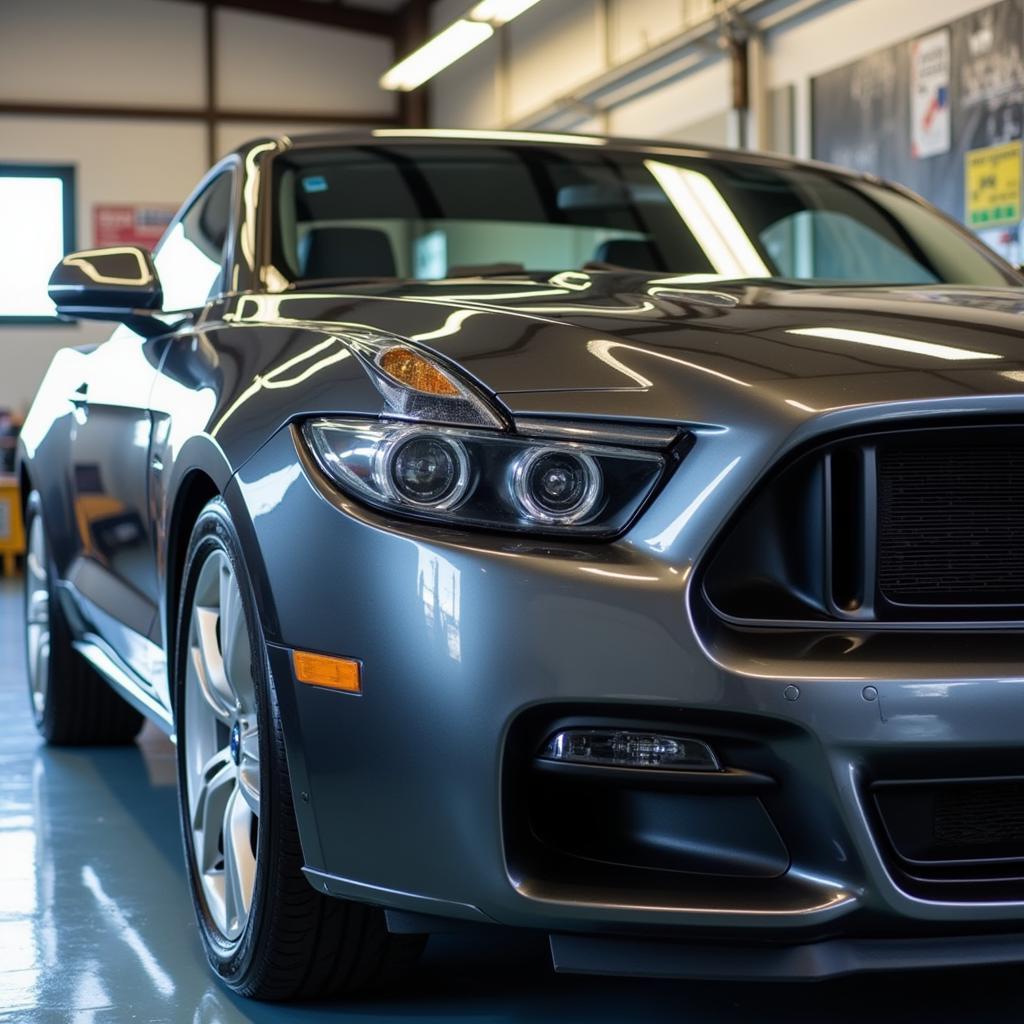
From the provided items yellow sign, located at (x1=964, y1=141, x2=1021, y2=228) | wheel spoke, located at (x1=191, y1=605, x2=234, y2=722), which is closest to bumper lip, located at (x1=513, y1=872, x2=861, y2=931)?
wheel spoke, located at (x1=191, y1=605, x2=234, y2=722)

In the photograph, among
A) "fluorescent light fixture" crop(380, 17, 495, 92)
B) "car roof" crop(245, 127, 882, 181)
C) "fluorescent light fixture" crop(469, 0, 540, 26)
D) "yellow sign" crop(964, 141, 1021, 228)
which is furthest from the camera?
"fluorescent light fixture" crop(380, 17, 495, 92)

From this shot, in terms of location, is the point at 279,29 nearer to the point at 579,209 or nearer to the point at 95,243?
the point at 95,243

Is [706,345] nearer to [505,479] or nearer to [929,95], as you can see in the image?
[505,479]

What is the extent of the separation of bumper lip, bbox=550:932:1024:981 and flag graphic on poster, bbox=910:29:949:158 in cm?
626

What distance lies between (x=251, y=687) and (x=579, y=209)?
134cm

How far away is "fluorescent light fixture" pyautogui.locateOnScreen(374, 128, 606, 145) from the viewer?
299 cm

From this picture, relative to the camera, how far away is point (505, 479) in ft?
5.33

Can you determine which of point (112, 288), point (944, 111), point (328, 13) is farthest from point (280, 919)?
point (328, 13)

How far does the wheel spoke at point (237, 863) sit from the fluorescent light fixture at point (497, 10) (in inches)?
343

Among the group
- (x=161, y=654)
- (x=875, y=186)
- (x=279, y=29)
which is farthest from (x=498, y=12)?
(x=161, y=654)

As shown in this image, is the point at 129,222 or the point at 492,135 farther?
the point at 129,222

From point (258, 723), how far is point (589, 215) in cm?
150

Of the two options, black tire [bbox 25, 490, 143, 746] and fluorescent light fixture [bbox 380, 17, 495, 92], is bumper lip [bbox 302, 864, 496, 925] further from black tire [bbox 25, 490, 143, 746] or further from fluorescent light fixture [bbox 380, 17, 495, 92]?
fluorescent light fixture [bbox 380, 17, 495, 92]

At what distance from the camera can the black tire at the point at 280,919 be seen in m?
1.77
